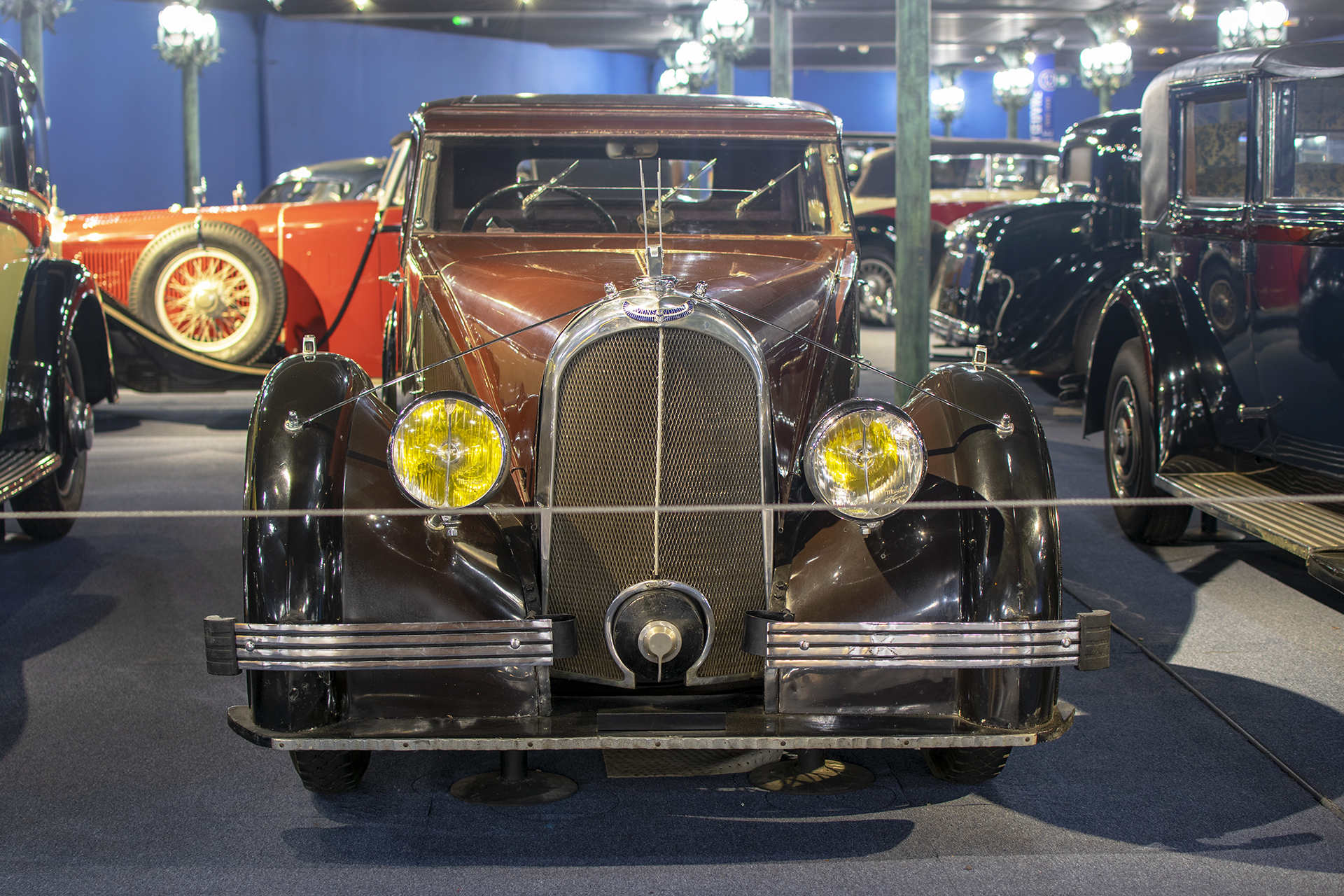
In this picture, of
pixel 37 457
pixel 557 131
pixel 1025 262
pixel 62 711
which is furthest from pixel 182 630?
pixel 1025 262

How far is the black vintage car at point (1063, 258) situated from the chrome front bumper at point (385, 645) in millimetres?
5776

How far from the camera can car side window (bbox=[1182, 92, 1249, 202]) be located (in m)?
4.34

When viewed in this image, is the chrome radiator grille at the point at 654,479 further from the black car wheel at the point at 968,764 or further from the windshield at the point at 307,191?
the windshield at the point at 307,191

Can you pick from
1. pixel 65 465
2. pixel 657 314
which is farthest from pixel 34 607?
pixel 657 314

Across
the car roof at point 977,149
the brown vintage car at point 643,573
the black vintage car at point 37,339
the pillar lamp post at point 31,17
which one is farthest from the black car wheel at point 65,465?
the car roof at point 977,149

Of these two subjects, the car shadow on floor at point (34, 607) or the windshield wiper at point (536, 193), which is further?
the windshield wiper at point (536, 193)

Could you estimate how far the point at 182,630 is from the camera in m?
3.90

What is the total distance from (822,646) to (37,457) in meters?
3.48

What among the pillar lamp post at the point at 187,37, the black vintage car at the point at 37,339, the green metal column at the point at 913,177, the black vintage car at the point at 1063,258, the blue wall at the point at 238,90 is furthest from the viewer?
the blue wall at the point at 238,90

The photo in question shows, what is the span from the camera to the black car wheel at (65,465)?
4.74 meters

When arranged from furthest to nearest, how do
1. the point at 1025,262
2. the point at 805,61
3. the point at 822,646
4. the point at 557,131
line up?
1. the point at 805,61
2. the point at 1025,262
3. the point at 557,131
4. the point at 822,646

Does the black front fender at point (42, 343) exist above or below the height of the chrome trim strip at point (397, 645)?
above

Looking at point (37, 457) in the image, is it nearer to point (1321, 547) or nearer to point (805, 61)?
point (1321, 547)

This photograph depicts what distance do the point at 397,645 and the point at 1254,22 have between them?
11.8 metres
